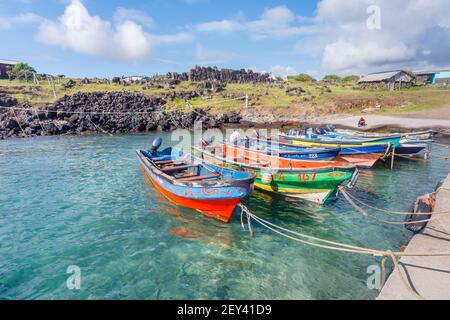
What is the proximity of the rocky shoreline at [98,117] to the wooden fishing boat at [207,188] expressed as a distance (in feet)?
93.5

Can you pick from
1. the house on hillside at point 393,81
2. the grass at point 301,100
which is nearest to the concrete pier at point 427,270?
the grass at point 301,100

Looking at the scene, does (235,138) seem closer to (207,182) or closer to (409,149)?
(207,182)

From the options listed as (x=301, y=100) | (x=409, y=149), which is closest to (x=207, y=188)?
(x=409, y=149)

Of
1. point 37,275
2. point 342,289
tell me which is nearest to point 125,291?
point 37,275

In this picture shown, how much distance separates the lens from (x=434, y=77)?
66625 mm

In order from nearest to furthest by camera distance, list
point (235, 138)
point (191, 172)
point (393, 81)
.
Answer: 1. point (191, 172)
2. point (235, 138)
3. point (393, 81)

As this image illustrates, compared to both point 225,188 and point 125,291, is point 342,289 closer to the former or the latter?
point 225,188

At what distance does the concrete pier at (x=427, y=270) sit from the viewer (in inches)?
202

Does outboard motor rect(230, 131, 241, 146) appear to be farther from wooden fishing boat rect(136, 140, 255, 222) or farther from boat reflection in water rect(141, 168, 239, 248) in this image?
boat reflection in water rect(141, 168, 239, 248)

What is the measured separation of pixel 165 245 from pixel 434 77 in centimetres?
8396

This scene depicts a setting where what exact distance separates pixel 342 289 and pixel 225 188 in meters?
4.61

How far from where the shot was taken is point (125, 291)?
6.91m

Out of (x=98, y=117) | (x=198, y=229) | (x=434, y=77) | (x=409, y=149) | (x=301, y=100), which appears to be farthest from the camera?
(x=434, y=77)
